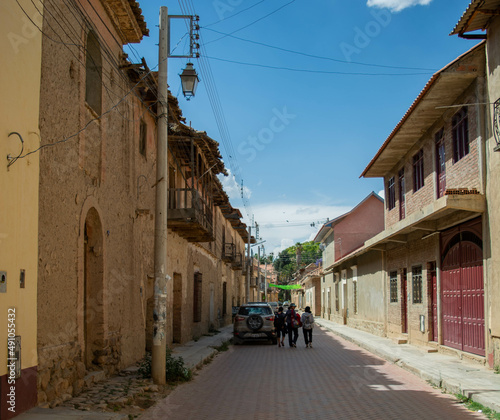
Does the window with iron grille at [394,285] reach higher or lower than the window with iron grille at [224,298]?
higher

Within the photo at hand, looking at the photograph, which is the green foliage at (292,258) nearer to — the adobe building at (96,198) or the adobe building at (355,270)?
the adobe building at (355,270)

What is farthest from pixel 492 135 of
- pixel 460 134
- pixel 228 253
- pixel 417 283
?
pixel 228 253

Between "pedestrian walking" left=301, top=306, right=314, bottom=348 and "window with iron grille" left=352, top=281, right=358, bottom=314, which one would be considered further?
"window with iron grille" left=352, top=281, right=358, bottom=314

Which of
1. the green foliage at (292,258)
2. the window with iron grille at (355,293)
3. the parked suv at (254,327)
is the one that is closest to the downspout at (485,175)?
the parked suv at (254,327)

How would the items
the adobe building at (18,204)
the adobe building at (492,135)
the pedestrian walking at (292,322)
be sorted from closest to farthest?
the adobe building at (18,204) → the adobe building at (492,135) → the pedestrian walking at (292,322)

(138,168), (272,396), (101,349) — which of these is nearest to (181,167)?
(138,168)

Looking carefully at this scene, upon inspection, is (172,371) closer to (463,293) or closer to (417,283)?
(463,293)

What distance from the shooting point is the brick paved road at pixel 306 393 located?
27.3ft

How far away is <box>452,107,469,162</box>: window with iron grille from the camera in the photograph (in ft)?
45.6

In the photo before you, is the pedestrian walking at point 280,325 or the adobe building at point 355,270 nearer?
the pedestrian walking at point 280,325

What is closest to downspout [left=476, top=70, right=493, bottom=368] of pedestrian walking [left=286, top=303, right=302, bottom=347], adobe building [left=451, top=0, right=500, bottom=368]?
adobe building [left=451, top=0, right=500, bottom=368]

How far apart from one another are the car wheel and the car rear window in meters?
0.32

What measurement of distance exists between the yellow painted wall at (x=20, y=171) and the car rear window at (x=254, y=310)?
48.1 ft

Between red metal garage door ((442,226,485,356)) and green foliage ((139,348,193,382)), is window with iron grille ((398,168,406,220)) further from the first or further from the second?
green foliage ((139,348,193,382))
